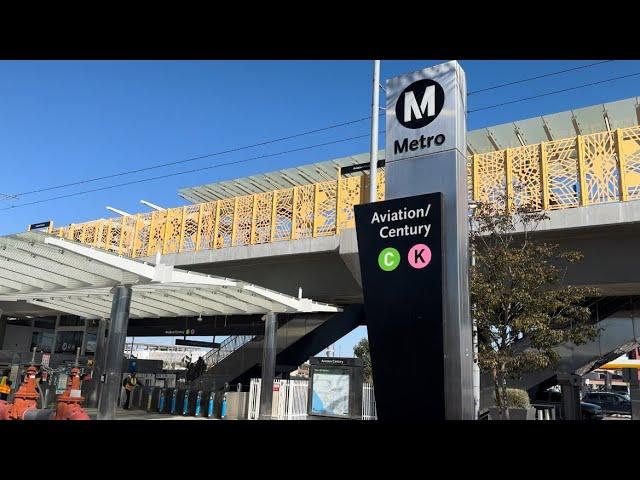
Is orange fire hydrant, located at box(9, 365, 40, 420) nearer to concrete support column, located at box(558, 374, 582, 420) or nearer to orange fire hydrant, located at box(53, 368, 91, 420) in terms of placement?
orange fire hydrant, located at box(53, 368, 91, 420)

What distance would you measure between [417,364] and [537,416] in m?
9.93

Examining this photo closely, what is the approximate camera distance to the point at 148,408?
2053cm

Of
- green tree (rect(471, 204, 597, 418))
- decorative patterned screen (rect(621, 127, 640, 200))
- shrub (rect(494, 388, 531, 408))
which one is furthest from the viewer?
shrub (rect(494, 388, 531, 408))

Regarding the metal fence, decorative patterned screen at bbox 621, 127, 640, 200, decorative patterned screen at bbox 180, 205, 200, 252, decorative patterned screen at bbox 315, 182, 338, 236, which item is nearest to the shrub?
decorative patterned screen at bbox 621, 127, 640, 200

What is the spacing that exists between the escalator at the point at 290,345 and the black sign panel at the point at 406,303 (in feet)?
52.7

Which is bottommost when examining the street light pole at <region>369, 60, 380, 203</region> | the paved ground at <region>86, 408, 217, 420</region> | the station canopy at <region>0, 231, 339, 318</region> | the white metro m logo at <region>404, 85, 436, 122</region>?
the paved ground at <region>86, 408, 217, 420</region>

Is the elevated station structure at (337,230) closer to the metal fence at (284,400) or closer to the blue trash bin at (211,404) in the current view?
the metal fence at (284,400)

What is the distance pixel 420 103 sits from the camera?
26.7ft

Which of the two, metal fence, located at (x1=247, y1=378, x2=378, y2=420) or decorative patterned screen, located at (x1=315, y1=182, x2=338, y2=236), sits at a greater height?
decorative patterned screen, located at (x1=315, y1=182, x2=338, y2=236)

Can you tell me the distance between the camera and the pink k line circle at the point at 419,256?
7250 millimetres

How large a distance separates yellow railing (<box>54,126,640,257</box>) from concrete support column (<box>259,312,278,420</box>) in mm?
2921

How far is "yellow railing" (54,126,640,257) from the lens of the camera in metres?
13.8

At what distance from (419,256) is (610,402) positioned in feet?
80.7
